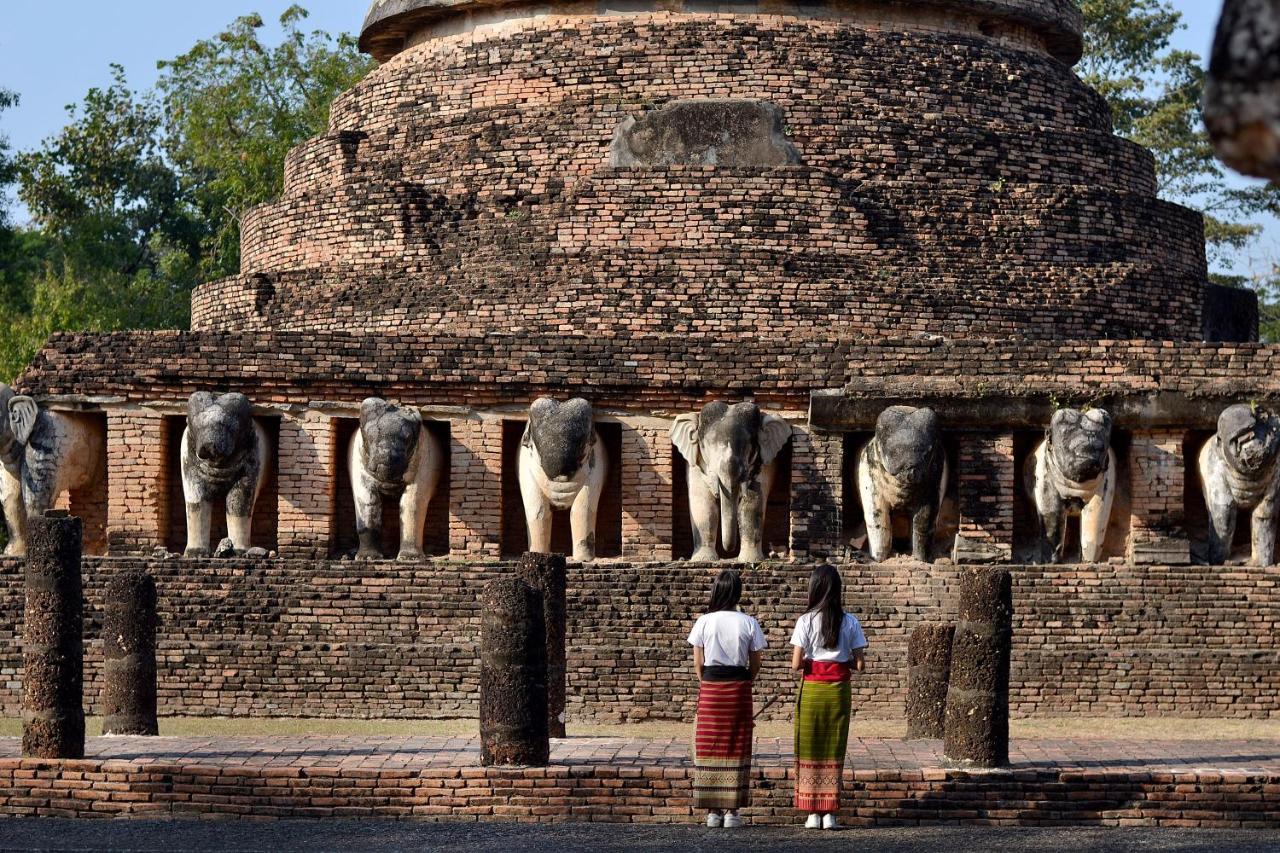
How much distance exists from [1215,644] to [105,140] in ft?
74.5

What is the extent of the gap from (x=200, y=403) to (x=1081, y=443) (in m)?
5.60

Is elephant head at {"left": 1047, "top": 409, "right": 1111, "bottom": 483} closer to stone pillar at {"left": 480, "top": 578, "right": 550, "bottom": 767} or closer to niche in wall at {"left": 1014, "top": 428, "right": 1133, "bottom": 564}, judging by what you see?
niche in wall at {"left": 1014, "top": 428, "right": 1133, "bottom": 564}

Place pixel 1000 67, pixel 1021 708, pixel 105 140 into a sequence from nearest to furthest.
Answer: pixel 1021 708 → pixel 1000 67 → pixel 105 140

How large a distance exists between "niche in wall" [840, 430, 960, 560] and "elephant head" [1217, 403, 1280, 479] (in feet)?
5.59

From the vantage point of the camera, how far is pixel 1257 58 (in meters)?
1.99

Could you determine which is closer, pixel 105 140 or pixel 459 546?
pixel 459 546

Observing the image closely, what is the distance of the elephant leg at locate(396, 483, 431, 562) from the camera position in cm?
1339

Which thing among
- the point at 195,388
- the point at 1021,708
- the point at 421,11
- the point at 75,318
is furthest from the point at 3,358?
the point at 1021,708

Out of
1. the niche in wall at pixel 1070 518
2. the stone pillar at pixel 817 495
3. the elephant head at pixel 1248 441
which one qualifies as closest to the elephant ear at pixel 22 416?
the stone pillar at pixel 817 495

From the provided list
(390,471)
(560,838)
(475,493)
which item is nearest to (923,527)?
(475,493)

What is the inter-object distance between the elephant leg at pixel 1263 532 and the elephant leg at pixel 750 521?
10.3 ft

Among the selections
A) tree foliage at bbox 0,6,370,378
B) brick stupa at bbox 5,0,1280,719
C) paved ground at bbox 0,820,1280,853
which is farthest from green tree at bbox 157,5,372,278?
paved ground at bbox 0,820,1280,853

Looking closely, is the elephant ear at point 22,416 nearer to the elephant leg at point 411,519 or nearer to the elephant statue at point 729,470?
the elephant leg at point 411,519

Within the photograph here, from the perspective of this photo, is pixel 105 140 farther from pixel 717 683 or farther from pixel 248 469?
pixel 717 683
